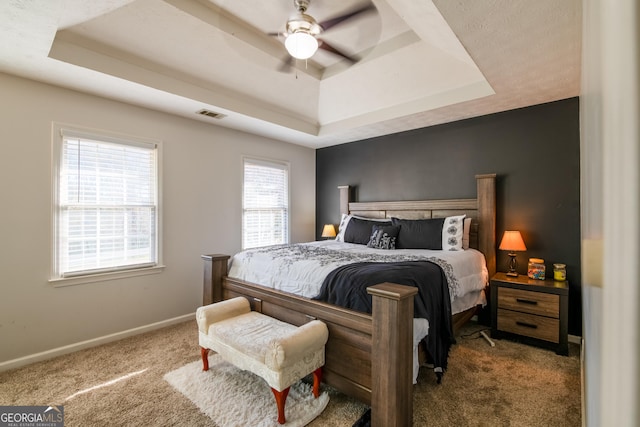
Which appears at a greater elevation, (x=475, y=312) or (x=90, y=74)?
(x=90, y=74)

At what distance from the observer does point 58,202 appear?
114 inches

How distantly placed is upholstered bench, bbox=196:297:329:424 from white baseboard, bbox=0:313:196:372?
133 centimetres

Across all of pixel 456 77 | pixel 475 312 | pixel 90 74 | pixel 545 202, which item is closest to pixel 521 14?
pixel 456 77

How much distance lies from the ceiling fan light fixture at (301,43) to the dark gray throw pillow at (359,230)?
244 centimetres

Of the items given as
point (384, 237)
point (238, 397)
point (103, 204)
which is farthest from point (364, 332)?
point (103, 204)

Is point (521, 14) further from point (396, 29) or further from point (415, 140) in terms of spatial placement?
point (415, 140)

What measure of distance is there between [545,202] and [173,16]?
4111 millimetres

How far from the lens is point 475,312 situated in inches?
139

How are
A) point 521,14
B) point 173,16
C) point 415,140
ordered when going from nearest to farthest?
point 521,14
point 173,16
point 415,140

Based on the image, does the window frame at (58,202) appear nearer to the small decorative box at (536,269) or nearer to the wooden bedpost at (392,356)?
the wooden bedpost at (392,356)

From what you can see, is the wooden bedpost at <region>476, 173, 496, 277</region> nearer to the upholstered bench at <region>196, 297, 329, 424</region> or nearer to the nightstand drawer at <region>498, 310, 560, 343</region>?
the nightstand drawer at <region>498, 310, 560, 343</region>

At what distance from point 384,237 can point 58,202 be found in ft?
11.4

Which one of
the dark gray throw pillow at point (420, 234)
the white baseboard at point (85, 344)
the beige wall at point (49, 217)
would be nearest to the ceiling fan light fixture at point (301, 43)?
the beige wall at point (49, 217)

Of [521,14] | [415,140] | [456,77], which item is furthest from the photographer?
[415,140]
